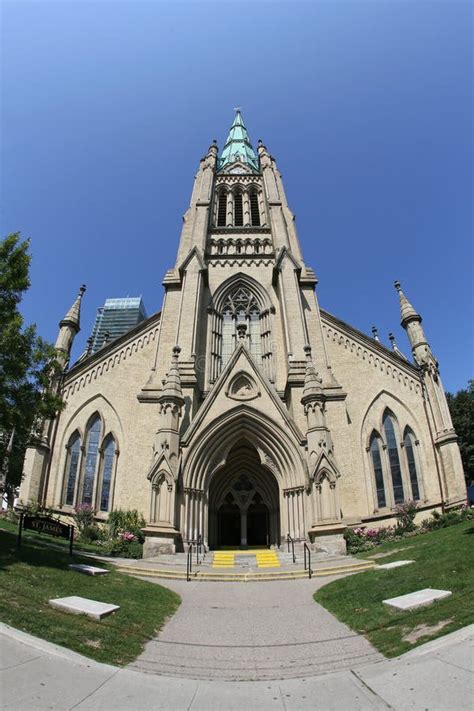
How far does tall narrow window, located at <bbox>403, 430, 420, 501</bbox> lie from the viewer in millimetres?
21469

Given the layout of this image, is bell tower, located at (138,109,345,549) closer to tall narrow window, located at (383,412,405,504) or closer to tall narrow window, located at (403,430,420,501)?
tall narrow window, located at (383,412,405,504)

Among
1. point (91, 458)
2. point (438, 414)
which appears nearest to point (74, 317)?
point (91, 458)

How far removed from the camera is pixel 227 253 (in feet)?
95.5

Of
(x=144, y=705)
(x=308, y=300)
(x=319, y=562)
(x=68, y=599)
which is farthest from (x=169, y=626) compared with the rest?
(x=308, y=300)

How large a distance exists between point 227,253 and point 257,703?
27444mm

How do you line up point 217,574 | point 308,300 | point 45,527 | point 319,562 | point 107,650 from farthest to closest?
1. point 308,300
2. point 319,562
3. point 217,574
4. point 45,527
5. point 107,650

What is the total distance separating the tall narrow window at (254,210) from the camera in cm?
3354

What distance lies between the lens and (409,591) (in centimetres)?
749

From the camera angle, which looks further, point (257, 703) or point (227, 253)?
point (227, 253)

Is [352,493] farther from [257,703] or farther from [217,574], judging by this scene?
[257,703]

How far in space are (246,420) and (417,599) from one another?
13216 millimetres

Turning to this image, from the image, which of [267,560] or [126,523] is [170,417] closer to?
[126,523]

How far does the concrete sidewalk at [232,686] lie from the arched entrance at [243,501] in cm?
1643

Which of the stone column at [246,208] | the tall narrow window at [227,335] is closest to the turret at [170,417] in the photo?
the tall narrow window at [227,335]
